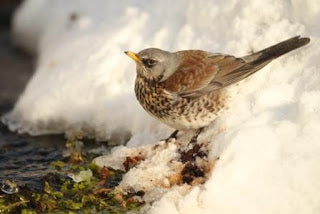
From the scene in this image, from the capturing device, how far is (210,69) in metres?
6.79

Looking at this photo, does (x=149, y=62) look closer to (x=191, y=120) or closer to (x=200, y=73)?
(x=200, y=73)

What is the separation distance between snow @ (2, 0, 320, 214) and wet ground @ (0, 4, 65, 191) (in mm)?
330

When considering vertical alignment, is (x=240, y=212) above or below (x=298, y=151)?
below

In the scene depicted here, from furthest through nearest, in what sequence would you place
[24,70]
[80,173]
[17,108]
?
[24,70]
[17,108]
[80,173]

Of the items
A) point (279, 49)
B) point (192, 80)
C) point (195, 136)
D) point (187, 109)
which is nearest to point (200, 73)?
point (192, 80)

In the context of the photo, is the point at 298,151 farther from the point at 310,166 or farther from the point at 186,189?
the point at 186,189

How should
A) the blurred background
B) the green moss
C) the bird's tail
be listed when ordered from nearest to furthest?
1. the green moss
2. the bird's tail
3. the blurred background

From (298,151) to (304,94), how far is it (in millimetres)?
750

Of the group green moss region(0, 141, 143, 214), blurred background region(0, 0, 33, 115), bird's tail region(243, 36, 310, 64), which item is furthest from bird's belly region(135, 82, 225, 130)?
blurred background region(0, 0, 33, 115)

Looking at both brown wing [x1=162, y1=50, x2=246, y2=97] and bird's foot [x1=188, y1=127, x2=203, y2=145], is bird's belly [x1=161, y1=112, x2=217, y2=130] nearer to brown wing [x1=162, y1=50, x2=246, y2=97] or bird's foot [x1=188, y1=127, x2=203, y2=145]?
bird's foot [x1=188, y1=127, x2=203, y2=145]

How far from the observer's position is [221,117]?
6586mm

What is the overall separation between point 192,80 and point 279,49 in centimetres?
104

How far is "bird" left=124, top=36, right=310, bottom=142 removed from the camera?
6582mm

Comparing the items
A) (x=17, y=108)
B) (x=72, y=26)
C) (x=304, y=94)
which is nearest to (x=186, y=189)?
(x=304, y=94)
